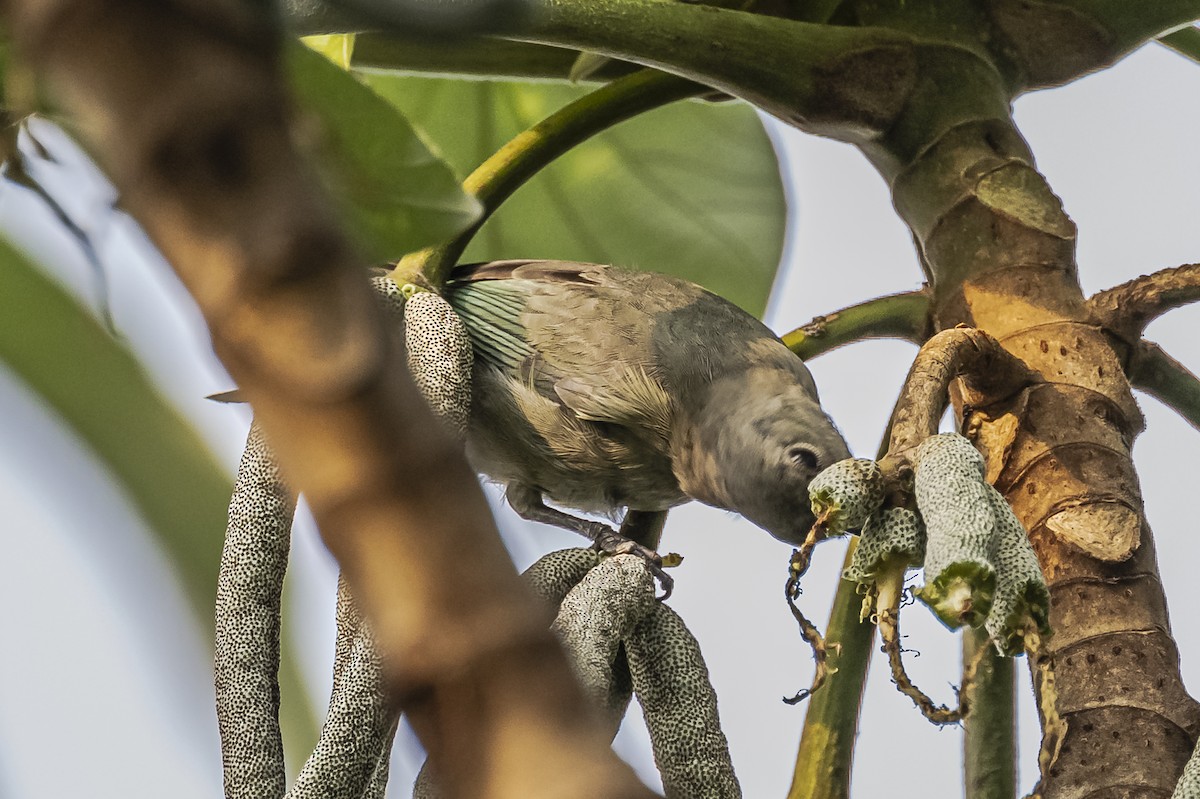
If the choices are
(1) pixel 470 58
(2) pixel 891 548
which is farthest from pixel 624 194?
(2) pixel 891 548

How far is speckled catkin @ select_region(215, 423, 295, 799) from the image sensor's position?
58cm

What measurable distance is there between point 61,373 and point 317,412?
479 millimetres

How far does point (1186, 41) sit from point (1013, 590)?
67 centimetres

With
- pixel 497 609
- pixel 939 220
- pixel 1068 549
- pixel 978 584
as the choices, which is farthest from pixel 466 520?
pixel 939 220

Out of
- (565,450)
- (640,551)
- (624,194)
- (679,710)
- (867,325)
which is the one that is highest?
(624,194)

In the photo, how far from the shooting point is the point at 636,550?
819 millimetres

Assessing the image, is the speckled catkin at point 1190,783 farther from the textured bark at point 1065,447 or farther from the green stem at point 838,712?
the green stem at point 838,712

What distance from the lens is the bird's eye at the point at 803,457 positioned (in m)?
0.79

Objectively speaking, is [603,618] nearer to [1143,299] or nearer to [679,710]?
[679,710]

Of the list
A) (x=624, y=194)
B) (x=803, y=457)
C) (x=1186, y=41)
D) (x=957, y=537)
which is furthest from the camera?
(x=624, y=194)

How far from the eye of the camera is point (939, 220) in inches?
36.7

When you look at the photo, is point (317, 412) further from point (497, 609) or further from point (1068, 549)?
point (1068, 549)

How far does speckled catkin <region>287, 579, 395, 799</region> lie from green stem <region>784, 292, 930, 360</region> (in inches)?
18.7

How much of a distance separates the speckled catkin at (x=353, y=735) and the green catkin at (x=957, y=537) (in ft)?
0.76
